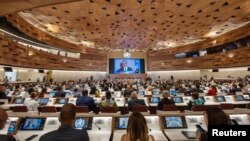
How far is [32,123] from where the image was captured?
3.68 meters

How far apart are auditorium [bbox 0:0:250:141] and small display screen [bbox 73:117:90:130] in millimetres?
19

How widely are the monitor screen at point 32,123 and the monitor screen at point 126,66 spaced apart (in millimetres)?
29794

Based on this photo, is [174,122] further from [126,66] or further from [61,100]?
[126,66]

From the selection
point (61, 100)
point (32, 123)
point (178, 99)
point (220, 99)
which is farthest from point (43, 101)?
point (220, 99)

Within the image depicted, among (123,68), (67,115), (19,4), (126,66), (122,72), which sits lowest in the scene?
(67,115)

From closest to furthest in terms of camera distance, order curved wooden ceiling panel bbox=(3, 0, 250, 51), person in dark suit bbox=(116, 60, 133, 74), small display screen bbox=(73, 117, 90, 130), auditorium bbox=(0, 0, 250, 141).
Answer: auditorium bbox=(0, 0, 250, 141)
small display screen bbox=(73, 117, 90, 130)
curved wooden ceiling panel bbox=(3, 0, 250, 51)
person in dark suit bbox=(116, 60, 133, 74)

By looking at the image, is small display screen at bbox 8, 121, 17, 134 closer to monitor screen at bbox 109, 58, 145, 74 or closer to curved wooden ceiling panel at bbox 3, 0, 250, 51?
curved wooden ceiling panel at bbox 3, 0, 250, 51

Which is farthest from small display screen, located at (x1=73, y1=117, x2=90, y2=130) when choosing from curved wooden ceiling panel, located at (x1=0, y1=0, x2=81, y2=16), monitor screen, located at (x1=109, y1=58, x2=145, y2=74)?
monitor screen, located at (x1=109, y1=58, x2=145, y2=74)

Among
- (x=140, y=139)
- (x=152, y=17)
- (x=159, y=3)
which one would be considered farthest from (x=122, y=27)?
(x=140, y=139)

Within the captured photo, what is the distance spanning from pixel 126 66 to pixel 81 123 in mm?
30608

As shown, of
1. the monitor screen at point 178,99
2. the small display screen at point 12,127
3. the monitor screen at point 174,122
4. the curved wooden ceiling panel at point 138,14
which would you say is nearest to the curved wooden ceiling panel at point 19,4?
the small display screen at point 12,127

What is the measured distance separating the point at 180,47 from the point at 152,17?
58.7 feet

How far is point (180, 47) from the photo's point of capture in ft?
99.8

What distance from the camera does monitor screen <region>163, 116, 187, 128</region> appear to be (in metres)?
3.65
